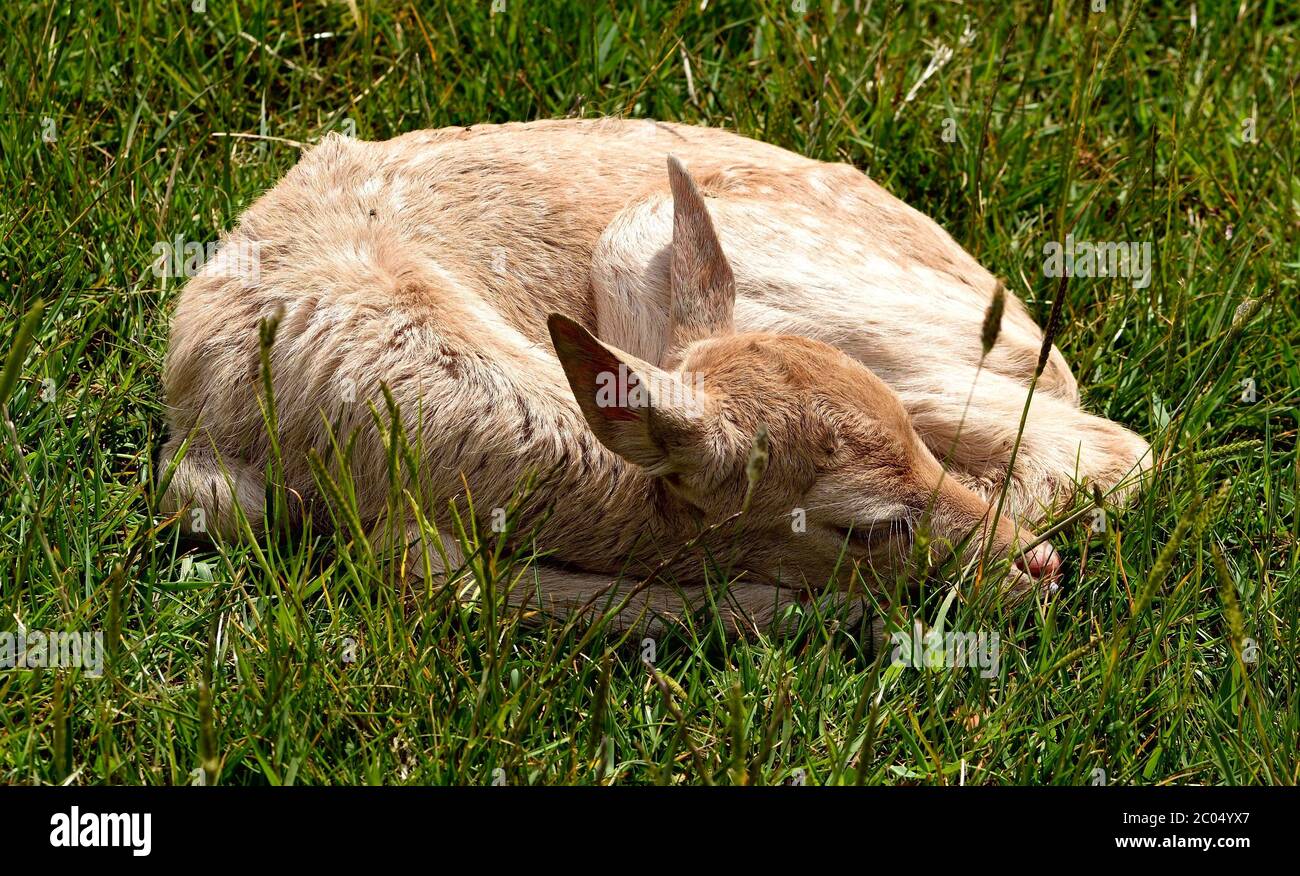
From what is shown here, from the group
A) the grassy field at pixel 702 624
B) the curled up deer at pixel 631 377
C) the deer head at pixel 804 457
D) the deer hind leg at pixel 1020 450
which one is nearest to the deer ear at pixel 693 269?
the curled up deer at pixel 631 377

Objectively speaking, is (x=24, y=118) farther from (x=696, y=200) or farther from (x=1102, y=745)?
(x=1102, y=745)

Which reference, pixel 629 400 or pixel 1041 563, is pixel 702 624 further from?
pixel 1041 563

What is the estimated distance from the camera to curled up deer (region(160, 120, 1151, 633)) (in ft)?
13.7

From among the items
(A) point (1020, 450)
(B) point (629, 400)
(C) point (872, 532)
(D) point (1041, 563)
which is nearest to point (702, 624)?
(C) point (872, 532)

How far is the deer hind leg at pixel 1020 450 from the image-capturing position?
466 cm

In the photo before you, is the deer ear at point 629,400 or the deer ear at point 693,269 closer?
the deer ear at point 629,400

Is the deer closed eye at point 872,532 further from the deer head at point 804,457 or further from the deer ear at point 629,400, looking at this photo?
the deer ear at point 629,400

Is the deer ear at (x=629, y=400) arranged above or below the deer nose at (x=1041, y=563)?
above

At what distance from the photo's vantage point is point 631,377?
12.9 feet

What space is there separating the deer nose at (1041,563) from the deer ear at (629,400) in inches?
39.1

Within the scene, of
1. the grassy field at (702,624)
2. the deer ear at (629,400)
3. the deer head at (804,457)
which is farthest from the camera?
the deer head at (804,457)

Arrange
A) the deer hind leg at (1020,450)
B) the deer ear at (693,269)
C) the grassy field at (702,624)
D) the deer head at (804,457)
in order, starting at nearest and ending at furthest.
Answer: the grassy field at (702,624)
the deer head at (804,457)
the deer ear at (693,269)
the deer hind leg at (1020,450)

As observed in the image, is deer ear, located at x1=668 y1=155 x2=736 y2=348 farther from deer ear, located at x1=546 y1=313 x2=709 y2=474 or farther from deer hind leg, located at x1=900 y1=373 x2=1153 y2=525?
deer hind leg, located at x1=900 y1=373 x2=1153 y2=525

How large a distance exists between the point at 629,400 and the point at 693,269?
679 millimetres
